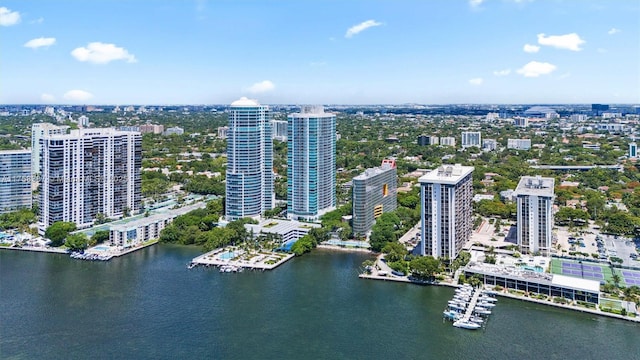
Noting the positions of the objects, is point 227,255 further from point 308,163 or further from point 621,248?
point 621,248

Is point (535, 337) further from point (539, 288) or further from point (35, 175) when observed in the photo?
point (35, 175)

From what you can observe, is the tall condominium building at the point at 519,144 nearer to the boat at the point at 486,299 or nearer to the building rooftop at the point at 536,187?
the building rooftop at the point at 536,187

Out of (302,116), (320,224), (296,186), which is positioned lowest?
(320,224)

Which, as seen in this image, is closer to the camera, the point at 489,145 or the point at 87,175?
the point at 87,175

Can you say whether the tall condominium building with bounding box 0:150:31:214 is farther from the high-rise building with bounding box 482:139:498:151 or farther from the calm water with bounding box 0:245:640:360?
the high-rise building with bounding box 482:139:498:151

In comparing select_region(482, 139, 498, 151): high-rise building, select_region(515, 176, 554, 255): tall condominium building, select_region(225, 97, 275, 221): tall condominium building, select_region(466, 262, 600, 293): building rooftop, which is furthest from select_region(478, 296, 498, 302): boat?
select_region(482, 139, 498, 151): high-rise building

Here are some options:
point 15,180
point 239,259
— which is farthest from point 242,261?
point 15,180

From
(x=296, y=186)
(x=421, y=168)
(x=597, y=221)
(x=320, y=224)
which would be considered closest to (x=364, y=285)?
(x=320, y=224)
